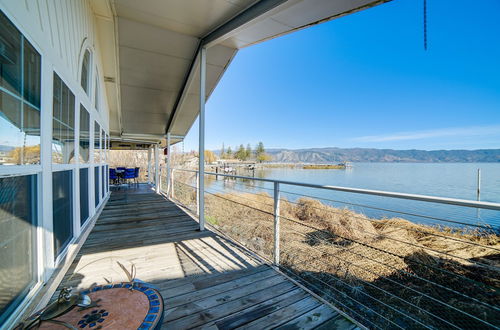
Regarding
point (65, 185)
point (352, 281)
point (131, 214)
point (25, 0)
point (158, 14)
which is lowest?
point (352, 281)

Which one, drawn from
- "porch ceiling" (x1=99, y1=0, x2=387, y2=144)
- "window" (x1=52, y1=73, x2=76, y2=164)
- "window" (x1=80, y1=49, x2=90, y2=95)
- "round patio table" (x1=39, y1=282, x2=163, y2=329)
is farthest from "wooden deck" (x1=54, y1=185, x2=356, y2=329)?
"porch ceiling" (x1=99, y1=0, x2=387, y2=144)

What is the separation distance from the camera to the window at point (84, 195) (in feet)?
8.47

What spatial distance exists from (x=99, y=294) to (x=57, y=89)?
1698 mm

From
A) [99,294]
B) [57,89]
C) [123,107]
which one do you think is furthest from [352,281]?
[123,107]

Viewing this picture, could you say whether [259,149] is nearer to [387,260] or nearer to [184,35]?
[387,260]

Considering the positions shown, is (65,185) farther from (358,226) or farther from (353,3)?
(358,226)

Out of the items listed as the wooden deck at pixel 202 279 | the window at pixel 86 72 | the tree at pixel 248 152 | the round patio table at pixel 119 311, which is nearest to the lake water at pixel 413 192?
the wooden deck at pixel 202 279

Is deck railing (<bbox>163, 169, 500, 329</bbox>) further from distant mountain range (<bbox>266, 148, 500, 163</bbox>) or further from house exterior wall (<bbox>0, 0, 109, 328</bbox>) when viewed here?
distant mountain range (<bbox>266, 148, 500, 163</bbox>)

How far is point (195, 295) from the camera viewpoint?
4.90ft

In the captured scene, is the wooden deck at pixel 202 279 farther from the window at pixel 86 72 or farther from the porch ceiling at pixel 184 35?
the porch ceiling at pixel 184 35

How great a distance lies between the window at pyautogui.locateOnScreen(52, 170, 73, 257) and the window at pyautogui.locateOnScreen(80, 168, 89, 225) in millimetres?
503

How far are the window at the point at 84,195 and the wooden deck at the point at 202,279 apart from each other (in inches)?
10.0

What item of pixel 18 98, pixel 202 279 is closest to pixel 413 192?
pixel 202 279

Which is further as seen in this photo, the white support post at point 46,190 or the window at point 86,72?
the window at point 86,72
